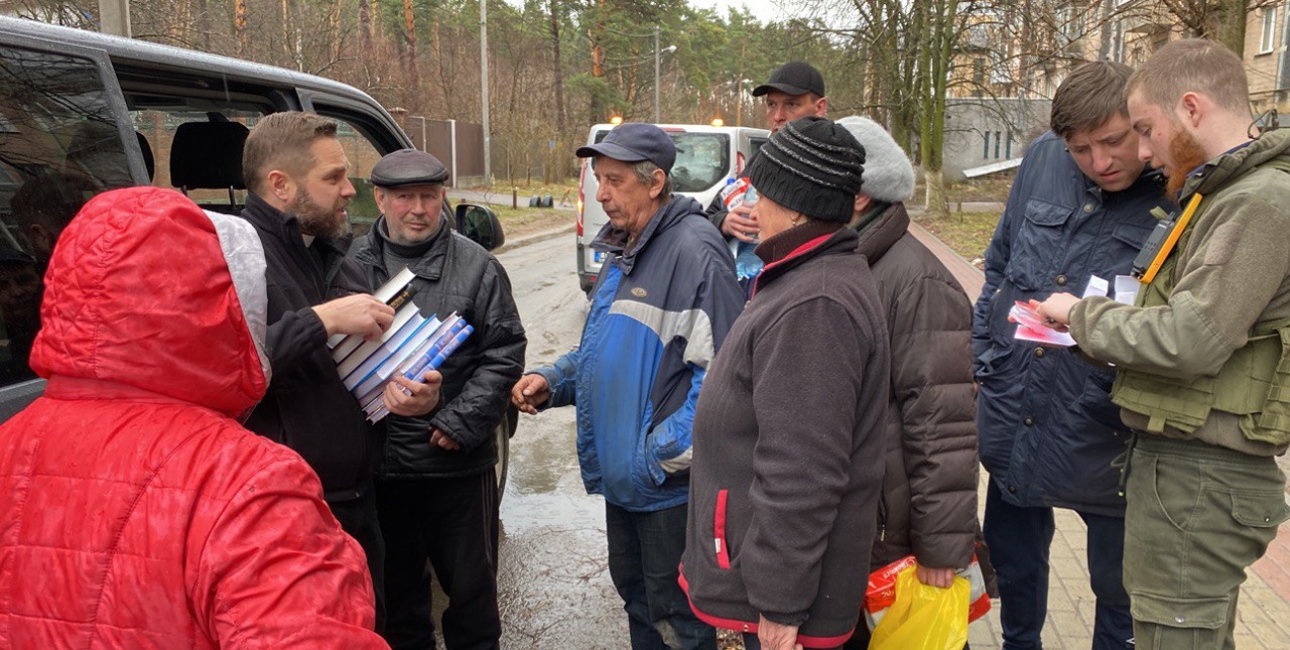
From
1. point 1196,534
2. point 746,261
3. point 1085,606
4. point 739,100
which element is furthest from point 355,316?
point 739,100

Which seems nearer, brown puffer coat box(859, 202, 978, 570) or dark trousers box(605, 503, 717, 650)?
brown puffer coat box(859, 202, 978, 570)

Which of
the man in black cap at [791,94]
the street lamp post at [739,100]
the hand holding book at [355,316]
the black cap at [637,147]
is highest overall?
the street lamp post at [739,100]

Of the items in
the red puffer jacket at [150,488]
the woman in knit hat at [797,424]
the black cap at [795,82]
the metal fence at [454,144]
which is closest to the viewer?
the red puffer jacket at [150,488]

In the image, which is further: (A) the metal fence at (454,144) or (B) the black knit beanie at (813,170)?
(A) the metal fence at (454,144)

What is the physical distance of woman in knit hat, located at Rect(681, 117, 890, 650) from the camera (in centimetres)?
193

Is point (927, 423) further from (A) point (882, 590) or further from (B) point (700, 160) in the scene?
(B) point (700, 160)

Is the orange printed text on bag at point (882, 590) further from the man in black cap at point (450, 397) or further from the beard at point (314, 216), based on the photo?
the beard at point (314, 216)

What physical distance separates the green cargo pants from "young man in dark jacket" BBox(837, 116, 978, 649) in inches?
18.1

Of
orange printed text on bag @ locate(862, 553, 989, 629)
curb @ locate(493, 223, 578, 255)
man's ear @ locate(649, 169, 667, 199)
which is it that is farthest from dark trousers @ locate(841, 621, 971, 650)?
curb @ locate(493, 223, 578, 255)

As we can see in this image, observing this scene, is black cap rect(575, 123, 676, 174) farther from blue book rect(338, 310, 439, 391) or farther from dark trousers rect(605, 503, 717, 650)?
dark trousers rect(605, 503, 717, 650)

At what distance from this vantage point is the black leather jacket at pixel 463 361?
310cm

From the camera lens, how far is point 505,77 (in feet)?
128

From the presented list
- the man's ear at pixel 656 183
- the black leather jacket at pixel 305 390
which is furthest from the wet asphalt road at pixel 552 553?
the man's ear at pixel 656 183

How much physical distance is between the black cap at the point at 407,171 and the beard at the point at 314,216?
20.5 inches
